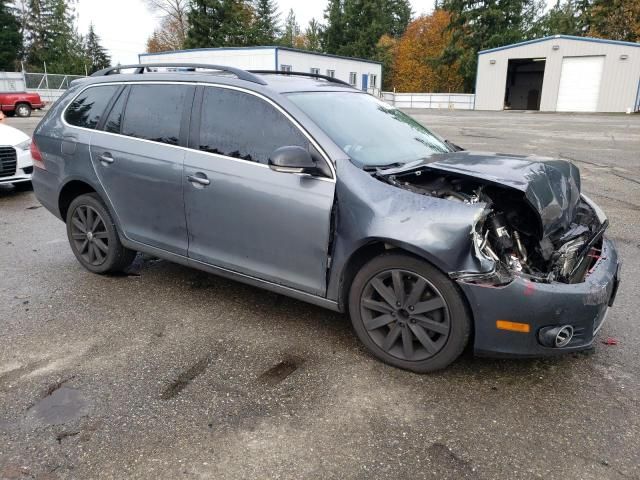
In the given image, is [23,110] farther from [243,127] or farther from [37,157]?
[243,127]

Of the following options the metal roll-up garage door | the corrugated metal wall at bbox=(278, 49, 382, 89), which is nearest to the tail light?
the corrugated metal wall at bbox=(278, 49, 382, 89)

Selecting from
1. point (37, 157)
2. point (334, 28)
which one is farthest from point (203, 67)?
point (334, 28)

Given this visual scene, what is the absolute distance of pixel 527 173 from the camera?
10.2ft

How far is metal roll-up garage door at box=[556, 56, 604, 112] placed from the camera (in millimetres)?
32906

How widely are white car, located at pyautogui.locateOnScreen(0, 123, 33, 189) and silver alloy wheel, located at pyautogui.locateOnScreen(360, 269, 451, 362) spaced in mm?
6960

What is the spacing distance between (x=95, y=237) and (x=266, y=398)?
8.53 ft

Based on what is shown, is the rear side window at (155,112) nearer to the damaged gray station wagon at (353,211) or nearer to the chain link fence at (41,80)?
the damaged gray station wagon at (353,211)

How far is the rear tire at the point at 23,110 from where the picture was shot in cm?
2477

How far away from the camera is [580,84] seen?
110ft

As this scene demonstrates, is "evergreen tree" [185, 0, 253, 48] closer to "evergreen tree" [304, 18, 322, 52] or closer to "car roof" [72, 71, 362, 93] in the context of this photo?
"evergreen tree" [304, 18, 322, 52]

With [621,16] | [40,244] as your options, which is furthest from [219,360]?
[621,16]

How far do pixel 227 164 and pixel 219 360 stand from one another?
52.1 inches

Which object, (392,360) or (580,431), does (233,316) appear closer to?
(392,360)

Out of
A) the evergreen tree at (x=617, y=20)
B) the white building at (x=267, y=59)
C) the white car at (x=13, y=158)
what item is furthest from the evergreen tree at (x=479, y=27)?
the white car at (x=13, y=158)
